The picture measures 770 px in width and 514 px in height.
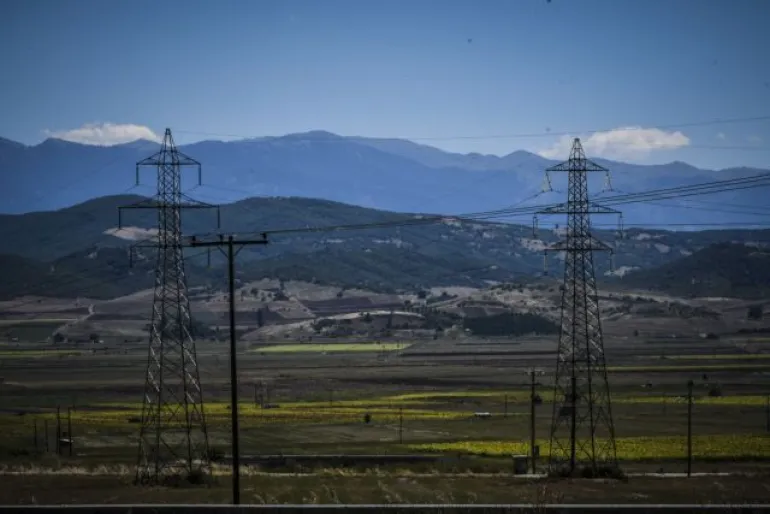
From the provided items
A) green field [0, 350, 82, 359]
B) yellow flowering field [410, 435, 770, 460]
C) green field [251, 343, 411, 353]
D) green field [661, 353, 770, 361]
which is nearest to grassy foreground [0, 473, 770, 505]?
yellow flowering field [410, 435, 770, 460]

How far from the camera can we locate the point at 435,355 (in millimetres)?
165750

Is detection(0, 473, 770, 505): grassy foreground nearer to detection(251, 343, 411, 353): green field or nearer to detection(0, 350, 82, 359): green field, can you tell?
detection(0, 350, 82, 359): green field

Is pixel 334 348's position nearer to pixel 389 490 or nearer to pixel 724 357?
pixel 724 357

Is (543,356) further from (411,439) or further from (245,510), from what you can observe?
(245,510)

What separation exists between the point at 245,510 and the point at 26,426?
5206 centimetres

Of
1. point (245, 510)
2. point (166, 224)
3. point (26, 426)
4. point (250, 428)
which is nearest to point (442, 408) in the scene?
point (250, 428)

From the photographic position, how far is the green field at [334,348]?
589ft

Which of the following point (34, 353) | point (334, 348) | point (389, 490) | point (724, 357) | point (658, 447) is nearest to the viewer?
point (389, 490)

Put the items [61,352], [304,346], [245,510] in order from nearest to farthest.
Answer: [245,510] < [61,352] < [304,346]

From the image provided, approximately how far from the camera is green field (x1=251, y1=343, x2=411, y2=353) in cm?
17938

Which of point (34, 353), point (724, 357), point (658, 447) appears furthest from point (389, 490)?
point (34, 353)

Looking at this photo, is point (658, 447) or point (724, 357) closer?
point (658, 447)

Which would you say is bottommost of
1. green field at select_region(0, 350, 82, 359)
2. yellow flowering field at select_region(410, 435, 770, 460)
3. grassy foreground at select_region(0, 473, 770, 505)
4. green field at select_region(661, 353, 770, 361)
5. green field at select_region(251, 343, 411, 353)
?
green field at select_region(251, 343, 411, 353)

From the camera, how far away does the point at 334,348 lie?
184625 mm
